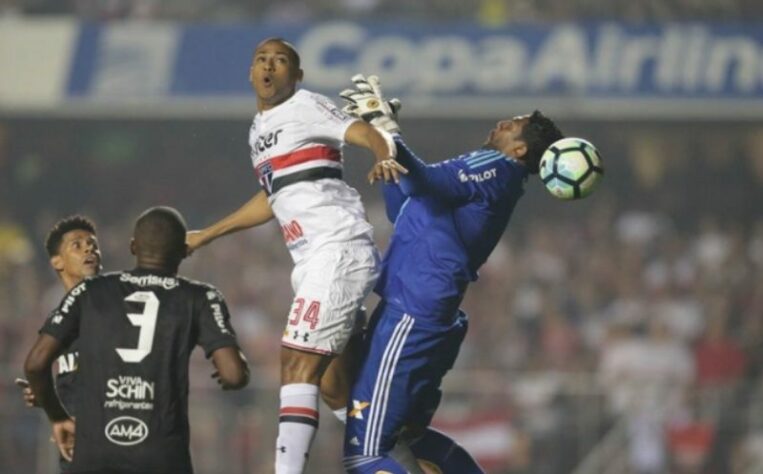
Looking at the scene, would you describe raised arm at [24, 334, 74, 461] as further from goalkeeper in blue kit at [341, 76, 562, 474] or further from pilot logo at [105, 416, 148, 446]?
goalkeeper in blue kit at [341, 76, 562, 474]

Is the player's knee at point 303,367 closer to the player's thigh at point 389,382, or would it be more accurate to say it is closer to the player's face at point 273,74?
the player's thigh at point 389,382

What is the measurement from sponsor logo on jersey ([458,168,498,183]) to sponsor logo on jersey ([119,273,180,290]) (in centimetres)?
178

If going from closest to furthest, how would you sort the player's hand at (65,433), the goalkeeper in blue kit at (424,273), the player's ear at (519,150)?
the player's hand at (65,433) → the goalkeeper in blue kit at (424,273) → the player's ear at (519,150)

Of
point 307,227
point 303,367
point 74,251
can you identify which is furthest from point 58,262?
point 303,367

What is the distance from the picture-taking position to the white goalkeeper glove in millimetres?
8312

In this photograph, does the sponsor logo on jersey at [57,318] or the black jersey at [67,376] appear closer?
the sponsor logo on jersey at [57,318]

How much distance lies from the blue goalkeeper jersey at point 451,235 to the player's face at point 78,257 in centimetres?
143

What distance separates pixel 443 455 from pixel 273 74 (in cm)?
212

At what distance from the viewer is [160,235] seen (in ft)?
23.6

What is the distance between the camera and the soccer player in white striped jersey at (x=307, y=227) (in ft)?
26.5

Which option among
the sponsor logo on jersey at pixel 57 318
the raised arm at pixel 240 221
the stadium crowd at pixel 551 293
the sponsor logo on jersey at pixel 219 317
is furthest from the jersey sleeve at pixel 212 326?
the stadium crowd at pixel 551 293

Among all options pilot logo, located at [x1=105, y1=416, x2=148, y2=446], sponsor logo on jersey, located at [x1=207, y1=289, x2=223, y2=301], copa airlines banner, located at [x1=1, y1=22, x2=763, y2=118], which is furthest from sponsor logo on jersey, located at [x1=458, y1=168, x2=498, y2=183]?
copa airlines banner, located at [x1=1, y1=22, x2=763, y2=118]

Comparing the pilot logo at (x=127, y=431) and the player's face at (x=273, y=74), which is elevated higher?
the player's face at (x=273, y=74)

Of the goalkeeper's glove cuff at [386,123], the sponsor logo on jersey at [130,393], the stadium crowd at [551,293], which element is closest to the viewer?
the sponsor logo on jersey at [130,393]
